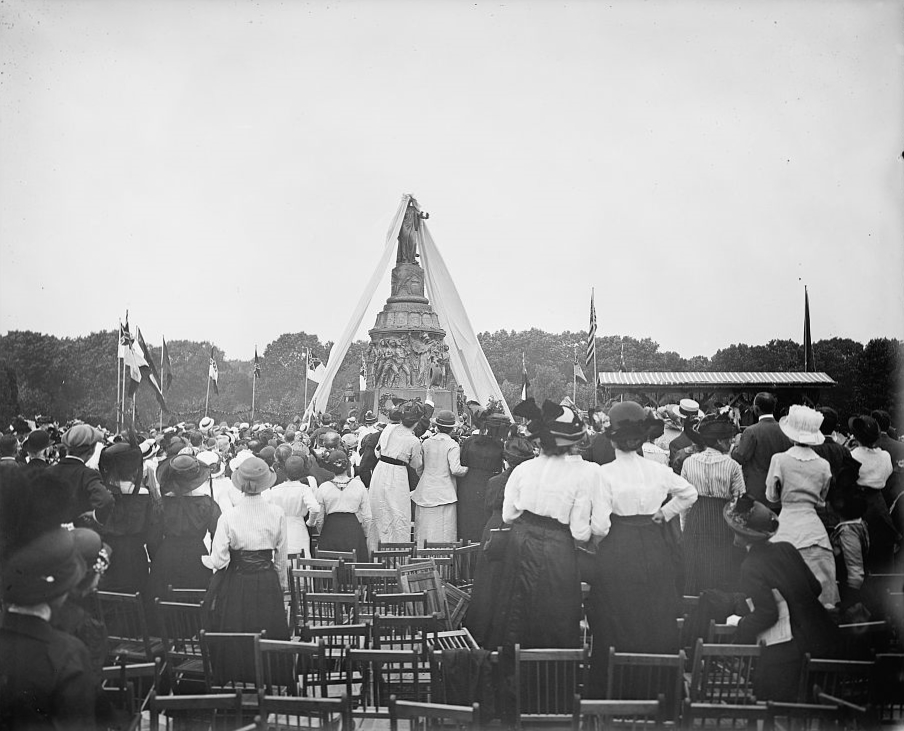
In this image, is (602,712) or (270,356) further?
(270,356)

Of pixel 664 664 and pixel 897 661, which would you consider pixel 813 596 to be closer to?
pixel 897 661

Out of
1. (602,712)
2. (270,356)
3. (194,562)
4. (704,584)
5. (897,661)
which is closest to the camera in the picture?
(602,712)

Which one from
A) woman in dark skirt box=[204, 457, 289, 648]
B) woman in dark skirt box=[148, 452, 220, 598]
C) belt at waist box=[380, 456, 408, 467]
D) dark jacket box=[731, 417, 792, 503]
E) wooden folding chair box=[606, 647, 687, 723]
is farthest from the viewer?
belt at waist box=[380, 456, 408, 467]

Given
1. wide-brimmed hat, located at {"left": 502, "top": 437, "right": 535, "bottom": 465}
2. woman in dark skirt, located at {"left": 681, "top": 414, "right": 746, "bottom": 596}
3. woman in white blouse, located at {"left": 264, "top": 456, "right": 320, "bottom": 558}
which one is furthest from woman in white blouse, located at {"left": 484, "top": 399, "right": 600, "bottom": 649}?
woman in white blouse, located at {"left": 264, "top": 456, "right": 320, "bottom": 558}

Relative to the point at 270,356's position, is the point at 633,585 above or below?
below

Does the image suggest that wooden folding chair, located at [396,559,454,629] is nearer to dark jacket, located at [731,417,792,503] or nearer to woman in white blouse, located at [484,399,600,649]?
woman in white blouse, located at [484,399,600,649]

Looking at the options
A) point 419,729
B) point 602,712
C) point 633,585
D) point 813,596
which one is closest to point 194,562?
point 419,729

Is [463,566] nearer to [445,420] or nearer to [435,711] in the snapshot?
[445,420]
